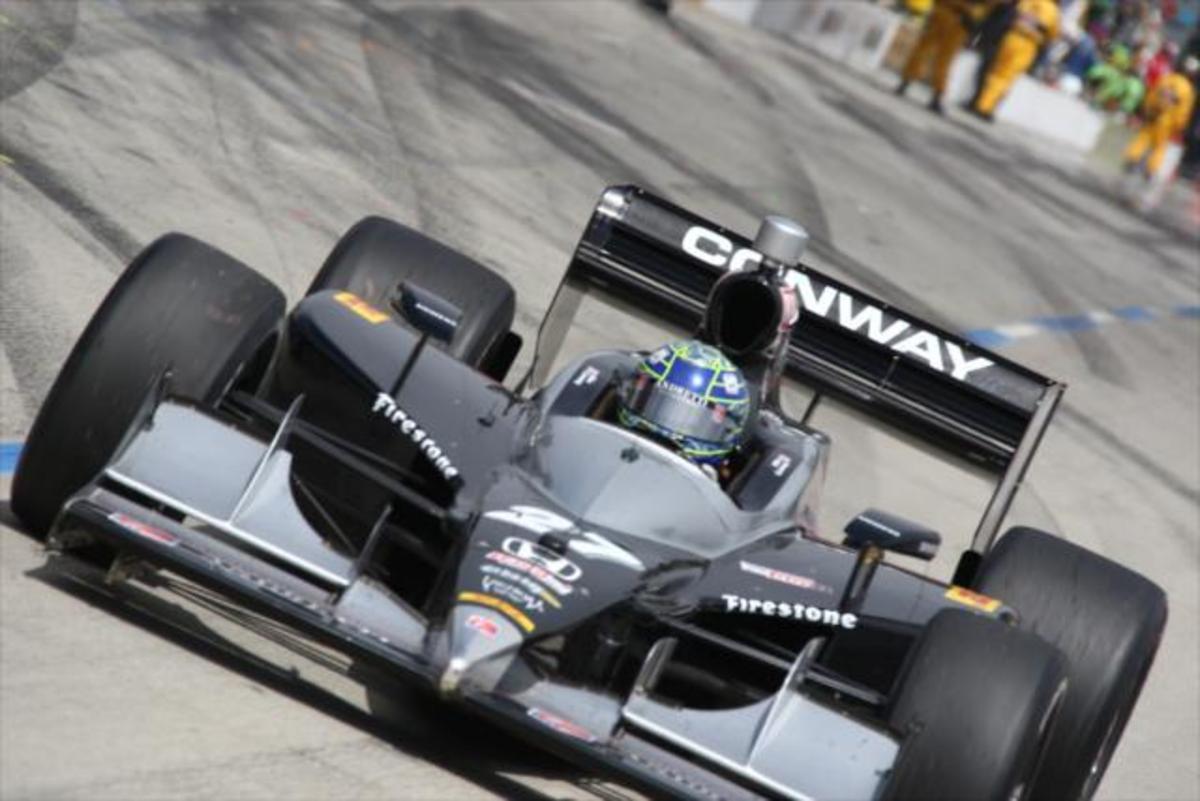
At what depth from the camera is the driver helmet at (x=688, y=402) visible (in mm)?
8547

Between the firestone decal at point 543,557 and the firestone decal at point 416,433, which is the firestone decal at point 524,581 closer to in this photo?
the firestone decal at point 543,557

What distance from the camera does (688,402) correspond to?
8.55 metres

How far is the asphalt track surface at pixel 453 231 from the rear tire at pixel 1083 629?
5.68 ft

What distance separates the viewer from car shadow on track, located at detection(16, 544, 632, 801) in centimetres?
736

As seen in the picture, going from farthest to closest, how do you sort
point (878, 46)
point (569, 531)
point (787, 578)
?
point (878, 46), point (787, 578), point (569, 531)

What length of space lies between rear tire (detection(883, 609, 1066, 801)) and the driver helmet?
4.68 ft

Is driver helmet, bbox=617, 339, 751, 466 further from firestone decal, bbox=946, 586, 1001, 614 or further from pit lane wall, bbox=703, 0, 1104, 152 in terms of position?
pit lane wall, bbox=703, 0, 1104, 152

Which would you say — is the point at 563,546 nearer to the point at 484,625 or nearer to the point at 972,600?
the point at 484,625

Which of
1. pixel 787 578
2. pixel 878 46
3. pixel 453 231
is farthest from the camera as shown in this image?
pixel 878 46

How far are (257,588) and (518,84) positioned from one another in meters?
13.8

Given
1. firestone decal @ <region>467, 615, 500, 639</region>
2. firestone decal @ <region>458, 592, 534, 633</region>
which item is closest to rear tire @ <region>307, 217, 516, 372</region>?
firestone decal @ <region>458, 592, 534, 633</region>

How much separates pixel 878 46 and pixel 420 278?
953 inches

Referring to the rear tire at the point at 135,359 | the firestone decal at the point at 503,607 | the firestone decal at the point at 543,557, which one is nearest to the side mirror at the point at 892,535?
the firestone decal at the point at 543,557

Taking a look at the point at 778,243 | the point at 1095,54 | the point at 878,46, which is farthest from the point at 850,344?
the point at 1095,54
